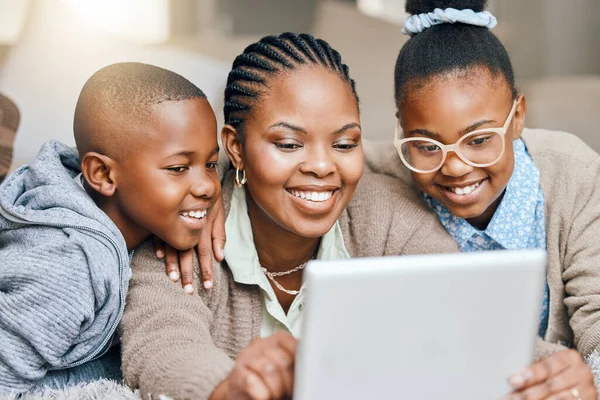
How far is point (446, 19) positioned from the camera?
147cm

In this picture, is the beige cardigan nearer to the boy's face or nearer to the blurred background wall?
the boy's face

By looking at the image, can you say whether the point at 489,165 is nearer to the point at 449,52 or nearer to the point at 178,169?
the point at 449,52

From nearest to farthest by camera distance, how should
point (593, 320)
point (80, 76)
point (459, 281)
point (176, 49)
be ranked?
point (459, 281) → point (593, 320) → point (80, 76) → point (176, 49)

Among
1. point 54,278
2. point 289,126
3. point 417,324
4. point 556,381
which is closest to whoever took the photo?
point 417,324

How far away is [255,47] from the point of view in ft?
4.56

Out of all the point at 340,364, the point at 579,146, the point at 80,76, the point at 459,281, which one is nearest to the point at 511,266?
the point at 459,281

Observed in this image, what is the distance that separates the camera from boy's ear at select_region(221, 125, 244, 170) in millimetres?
1367

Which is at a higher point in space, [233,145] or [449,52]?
[449,52]

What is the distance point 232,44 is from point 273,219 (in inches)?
36.3

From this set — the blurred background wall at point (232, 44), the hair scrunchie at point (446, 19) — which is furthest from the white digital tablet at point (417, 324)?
the blurred background wall at point (232, 44)

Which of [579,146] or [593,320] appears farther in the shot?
[579,146]

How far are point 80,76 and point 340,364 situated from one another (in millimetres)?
1280

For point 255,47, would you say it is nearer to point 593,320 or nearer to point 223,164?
point 223,164

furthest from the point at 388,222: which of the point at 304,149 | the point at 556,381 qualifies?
the point at 556,381
